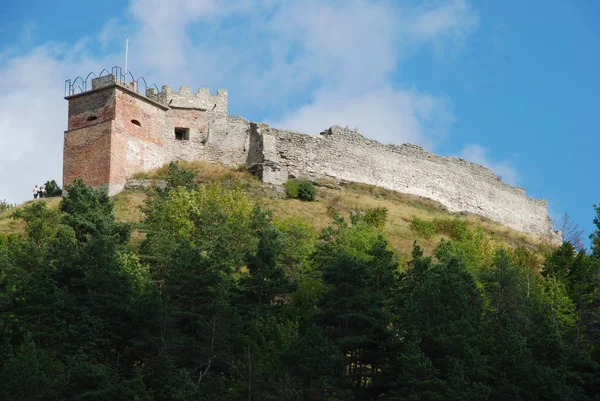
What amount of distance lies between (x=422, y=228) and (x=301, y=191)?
568 centimetres

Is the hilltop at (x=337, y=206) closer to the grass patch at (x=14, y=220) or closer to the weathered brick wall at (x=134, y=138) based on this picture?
the grass patch at (x=14, y=220)

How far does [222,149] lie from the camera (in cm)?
5028

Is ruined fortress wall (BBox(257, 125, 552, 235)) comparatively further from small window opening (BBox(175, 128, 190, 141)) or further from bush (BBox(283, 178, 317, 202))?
small window opening (BBox(175, 128, 190, 141))

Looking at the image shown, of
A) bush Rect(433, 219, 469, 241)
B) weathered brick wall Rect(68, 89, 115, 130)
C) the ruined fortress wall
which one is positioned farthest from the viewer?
the ruined fortress wall

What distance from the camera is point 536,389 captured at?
27.6m

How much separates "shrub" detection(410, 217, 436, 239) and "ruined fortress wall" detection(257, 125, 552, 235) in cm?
623

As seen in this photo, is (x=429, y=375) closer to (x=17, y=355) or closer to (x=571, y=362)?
(x=571, y=362)

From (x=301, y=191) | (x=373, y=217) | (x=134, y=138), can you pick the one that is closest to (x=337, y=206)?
(x=301, y=191)

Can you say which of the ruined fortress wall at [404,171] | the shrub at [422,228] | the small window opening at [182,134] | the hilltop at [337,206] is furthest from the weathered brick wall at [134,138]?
the shrub at [422,228]

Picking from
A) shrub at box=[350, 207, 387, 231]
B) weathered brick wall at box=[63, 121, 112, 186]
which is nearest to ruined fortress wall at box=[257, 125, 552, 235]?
shrub at box=[350, 207, 387, 231]

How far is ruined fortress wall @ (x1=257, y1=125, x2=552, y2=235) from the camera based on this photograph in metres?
50.4

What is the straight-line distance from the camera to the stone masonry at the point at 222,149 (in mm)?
46531

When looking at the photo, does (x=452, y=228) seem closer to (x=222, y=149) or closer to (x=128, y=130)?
(x=222, y=149)

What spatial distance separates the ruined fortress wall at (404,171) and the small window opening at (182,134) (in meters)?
3.35
